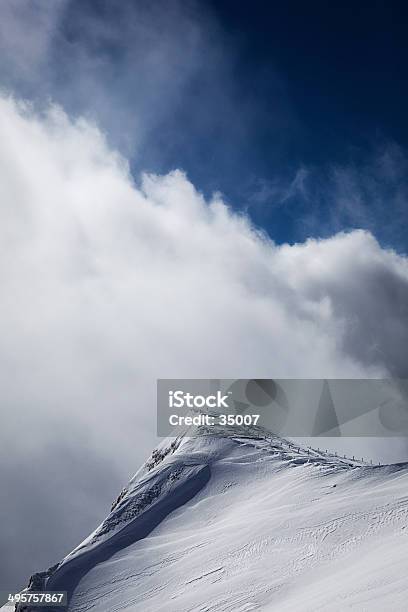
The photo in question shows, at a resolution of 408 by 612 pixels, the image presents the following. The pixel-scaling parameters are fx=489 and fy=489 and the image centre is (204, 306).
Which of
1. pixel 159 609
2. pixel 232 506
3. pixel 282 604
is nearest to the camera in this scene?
pixel 282 604

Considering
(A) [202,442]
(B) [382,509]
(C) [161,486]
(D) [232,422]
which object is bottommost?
(B) [382,509]

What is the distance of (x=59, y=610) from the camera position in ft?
147

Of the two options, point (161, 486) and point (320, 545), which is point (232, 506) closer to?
point (161, 486)

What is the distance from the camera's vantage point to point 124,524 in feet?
185

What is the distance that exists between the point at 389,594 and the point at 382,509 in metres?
15.0

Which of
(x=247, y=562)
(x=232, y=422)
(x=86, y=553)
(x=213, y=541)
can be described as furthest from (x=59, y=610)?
(x=232, y=422)

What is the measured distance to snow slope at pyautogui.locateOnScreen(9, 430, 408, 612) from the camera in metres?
34.1

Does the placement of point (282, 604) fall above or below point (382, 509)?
below

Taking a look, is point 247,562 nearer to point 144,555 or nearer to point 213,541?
point 213,541

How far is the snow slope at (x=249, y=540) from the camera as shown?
3412 centimetres

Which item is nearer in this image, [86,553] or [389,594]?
[389,594]

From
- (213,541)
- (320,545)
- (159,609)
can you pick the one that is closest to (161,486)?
(213,541)

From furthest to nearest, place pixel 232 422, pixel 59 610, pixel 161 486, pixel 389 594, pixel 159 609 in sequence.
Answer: pixel 232 422
pixel 161 486
pixel 59 610
pixel 159 609
pixel 389 594

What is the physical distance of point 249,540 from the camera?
4488 centimetres
